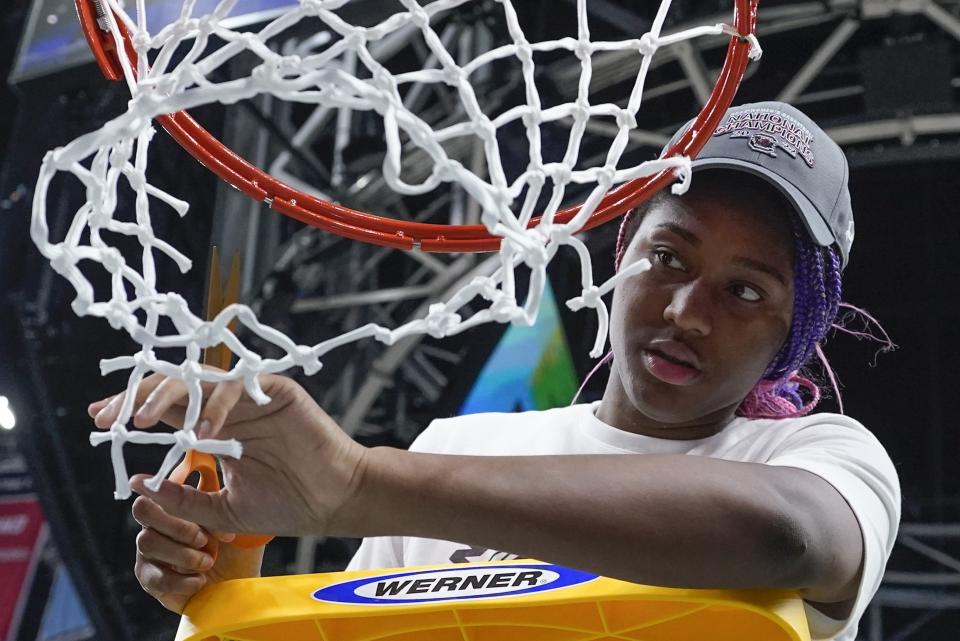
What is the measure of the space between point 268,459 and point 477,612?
0.25 meters

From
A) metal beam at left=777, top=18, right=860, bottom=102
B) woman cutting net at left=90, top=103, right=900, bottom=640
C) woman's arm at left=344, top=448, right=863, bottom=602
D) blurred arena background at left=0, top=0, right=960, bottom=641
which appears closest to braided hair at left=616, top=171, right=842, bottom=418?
woman cutting net at left=90, top=103, right=900, bottom=640

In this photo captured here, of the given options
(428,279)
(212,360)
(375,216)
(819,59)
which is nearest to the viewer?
(212,360)

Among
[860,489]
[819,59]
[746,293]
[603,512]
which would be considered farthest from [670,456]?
[819,59]

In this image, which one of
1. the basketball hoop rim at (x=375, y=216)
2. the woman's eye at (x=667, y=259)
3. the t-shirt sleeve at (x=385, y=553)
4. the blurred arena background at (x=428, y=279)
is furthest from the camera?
the blurred arena background at (x=428, y=279)

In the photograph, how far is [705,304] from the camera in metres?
1.07

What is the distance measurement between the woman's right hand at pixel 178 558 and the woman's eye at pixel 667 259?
1.47 feet

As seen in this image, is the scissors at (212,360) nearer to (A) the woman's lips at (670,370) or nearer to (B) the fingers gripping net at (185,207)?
(B) the fingers gripping net at (185,207)

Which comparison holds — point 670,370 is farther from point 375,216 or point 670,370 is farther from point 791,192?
point 375,216

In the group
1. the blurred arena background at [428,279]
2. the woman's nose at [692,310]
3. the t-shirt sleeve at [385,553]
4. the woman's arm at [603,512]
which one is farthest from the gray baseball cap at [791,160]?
the blurred arena background at [428,279]

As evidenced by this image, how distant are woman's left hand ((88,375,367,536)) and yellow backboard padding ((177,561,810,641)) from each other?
0.63 ft

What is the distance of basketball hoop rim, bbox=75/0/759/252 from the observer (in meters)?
1.01

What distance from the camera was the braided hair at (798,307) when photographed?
43.5 inches

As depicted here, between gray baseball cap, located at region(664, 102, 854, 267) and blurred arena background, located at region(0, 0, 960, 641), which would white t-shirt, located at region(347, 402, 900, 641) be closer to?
gray baseball cap, located at region(664, 102, 854, 267)

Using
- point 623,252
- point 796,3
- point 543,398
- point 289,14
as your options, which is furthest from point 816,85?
point 289,14
